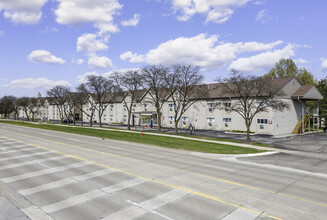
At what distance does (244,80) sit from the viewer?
99.8 feet

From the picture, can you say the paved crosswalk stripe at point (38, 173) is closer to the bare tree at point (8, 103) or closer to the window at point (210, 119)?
the window at point (210, 119)

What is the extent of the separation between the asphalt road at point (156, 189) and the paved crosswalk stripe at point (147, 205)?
0.07 feet

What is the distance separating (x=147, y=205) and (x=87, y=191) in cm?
350

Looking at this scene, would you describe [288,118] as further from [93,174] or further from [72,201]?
[72,201]

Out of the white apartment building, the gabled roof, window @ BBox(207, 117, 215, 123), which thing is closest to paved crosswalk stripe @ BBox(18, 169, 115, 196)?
the white apartment building

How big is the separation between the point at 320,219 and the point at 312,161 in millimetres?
13023

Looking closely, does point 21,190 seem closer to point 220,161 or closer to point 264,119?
point 220,161

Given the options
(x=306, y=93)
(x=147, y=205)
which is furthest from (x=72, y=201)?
(x=306, y=93)

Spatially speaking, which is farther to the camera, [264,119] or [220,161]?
[264,119]

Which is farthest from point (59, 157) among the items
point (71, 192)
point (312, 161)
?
point (312, 161)

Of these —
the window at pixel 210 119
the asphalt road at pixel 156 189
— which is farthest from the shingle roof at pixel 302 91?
the asphalt road at pixel 156 189

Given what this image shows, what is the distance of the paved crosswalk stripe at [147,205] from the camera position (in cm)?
885

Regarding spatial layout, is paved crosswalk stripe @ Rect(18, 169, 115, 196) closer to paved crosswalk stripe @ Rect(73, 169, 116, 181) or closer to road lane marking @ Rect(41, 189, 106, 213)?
paved crosswalk stripe @ Rect(73, 169, 116, 181)

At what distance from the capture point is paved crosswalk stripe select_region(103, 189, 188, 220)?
29.0ft
